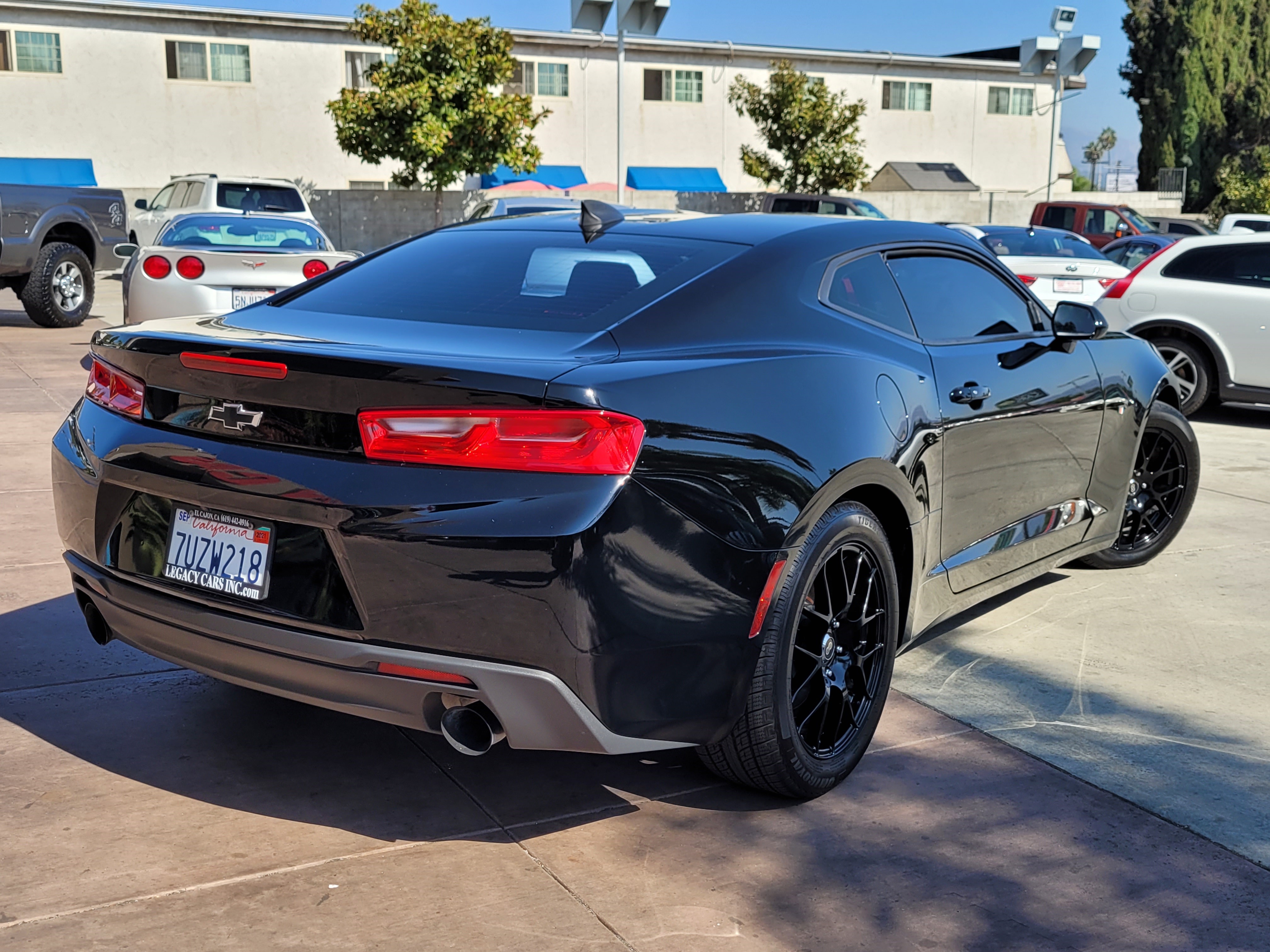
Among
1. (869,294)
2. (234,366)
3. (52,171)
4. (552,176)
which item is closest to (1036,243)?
(869,294)

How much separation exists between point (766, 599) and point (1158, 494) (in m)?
3.65

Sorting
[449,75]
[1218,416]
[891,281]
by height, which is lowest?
[1218,416]

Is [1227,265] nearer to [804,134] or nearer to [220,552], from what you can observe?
[220,552]

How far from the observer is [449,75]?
28109mm

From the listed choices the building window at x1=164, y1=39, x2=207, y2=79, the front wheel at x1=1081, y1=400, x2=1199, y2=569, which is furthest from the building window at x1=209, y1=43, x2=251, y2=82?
the front wheel at x1=1081, y1=400, x2=1199, y2=569

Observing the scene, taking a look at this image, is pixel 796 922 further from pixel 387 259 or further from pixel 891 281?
pixel 387 259

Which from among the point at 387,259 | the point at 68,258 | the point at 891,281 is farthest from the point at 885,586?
the point at 68,258

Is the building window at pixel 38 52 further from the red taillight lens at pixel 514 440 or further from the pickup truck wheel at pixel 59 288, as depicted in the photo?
the red taillight lens at pixel 514 440

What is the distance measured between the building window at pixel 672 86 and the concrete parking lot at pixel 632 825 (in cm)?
3871

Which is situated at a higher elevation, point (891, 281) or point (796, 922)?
point (891, 281)

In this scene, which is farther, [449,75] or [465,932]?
[449,75]

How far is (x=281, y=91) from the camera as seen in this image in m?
36.3

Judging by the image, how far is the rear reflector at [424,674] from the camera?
2871 millimetres

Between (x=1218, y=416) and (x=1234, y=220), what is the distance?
1420cm
